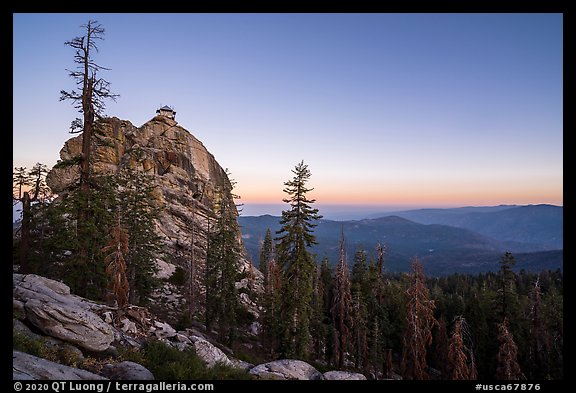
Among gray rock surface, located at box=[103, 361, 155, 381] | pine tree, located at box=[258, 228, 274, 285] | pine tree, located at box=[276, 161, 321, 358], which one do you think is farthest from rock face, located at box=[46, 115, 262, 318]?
gray rock surface, located at box=[103, 361, 155, 381]

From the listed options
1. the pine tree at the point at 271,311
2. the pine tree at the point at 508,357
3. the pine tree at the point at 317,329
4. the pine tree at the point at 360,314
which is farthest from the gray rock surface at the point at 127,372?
the pine tree at the point at 317,329

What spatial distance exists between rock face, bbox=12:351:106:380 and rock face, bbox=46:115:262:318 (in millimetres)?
37289

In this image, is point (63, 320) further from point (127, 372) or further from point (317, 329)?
point (317, 329)

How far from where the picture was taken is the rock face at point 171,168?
4809 cm

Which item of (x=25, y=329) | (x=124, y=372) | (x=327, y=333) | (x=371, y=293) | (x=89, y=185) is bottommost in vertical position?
(x=327, y=333)

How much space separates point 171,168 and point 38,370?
5738cm

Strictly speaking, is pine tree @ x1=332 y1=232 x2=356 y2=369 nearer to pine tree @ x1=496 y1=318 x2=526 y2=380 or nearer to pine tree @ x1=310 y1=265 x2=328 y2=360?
pine tree @ x1=310 y1=265 x2=328 y2=360

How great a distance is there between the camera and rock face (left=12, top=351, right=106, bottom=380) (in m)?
5.97
